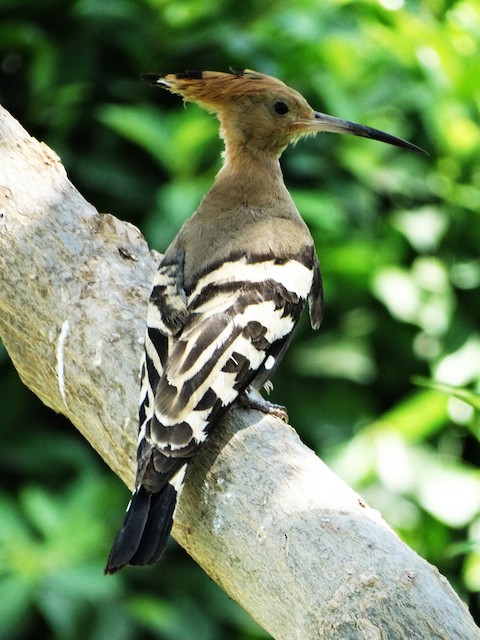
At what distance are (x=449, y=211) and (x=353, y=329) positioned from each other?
61 centimetres

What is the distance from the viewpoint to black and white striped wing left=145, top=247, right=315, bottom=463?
2166 mm

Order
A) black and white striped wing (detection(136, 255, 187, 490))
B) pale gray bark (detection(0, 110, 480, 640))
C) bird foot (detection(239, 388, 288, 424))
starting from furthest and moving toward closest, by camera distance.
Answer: bird foot (detection(239, 388, 288, 424))
black and white striped wing (detection(136, 255, 187, 490))
pale gray bark (detection(0, 110, 480, 640))

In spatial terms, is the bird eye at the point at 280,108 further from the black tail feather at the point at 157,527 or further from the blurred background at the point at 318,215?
the black tail feather at the point at 157,527

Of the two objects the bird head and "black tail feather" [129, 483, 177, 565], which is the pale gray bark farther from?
the bird head

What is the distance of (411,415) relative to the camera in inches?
150

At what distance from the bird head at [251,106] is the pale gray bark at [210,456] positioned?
2.08 ft

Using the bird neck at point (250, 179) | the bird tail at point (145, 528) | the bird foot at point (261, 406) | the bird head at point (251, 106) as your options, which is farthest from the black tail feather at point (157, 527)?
the bird head at point (251, 106)

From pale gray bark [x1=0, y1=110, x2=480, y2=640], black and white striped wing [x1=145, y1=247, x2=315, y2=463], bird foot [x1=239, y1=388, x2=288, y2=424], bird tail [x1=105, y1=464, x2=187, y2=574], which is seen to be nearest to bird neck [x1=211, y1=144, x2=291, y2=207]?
black and white striped wing [x1=145, y1=247, x2=315, y2=463]

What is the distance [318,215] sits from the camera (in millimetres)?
3816

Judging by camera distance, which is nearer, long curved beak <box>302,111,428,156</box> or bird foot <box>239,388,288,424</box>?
bird foot <box>239,388,288,424</box>

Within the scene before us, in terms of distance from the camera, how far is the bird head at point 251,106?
312 cm

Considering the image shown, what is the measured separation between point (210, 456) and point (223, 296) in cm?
48

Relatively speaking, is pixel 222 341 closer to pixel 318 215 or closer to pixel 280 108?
pixel 280 108

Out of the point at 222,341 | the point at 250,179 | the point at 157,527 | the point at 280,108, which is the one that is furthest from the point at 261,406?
the point at 280,108
